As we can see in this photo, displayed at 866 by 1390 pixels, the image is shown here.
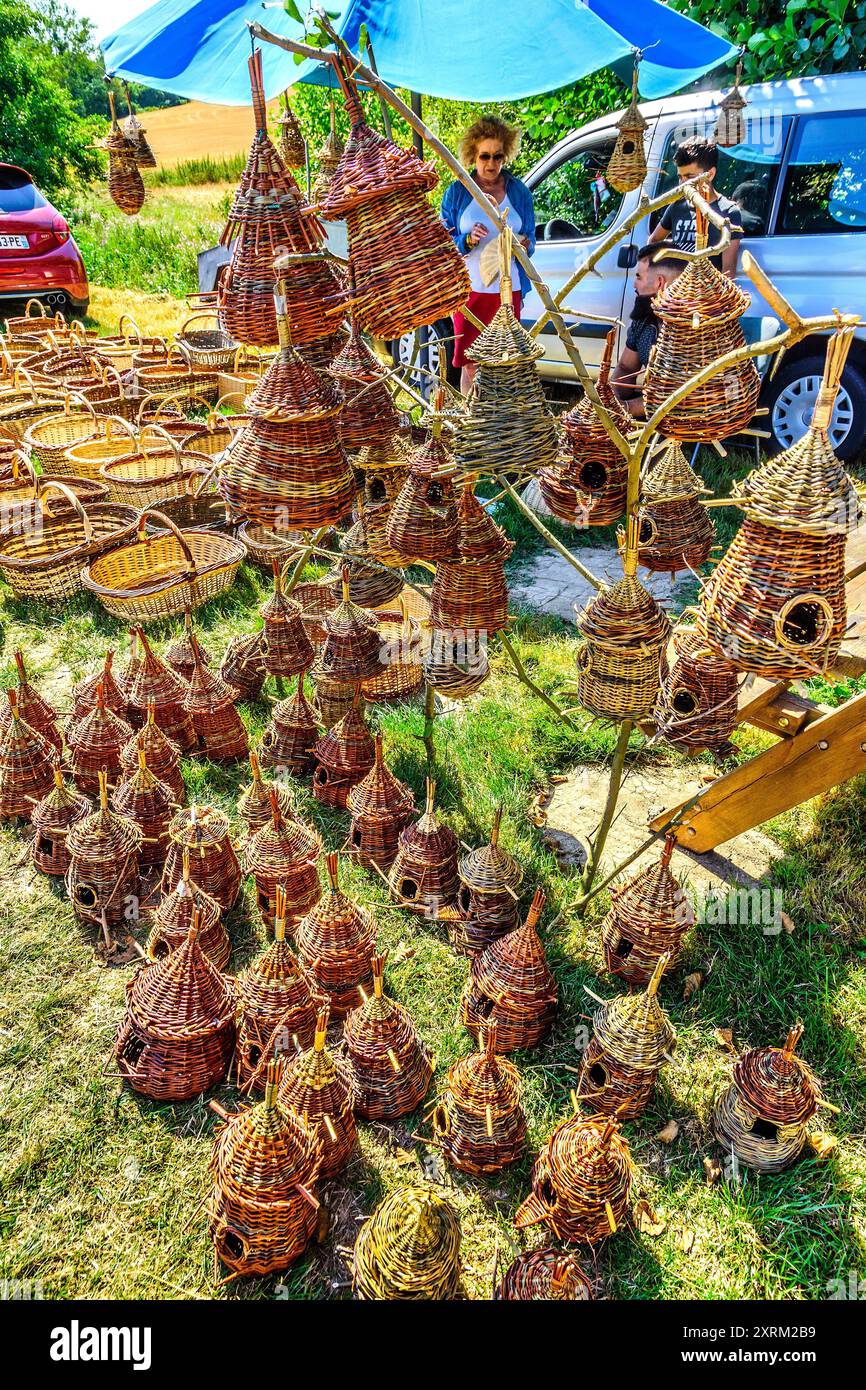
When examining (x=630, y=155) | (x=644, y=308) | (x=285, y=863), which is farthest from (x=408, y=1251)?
(x=644, y=308)

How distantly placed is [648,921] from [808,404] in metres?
4.75

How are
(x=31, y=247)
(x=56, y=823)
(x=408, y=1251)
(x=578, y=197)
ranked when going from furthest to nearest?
(x=31, y=247)
(x=578, y=197)
(x=56, y=823)
(x=408, y=1251)

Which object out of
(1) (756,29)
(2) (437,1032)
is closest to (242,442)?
(2) (437,1032)

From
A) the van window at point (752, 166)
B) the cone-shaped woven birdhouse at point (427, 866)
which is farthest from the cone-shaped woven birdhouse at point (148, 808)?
the van window at point (752, 166)

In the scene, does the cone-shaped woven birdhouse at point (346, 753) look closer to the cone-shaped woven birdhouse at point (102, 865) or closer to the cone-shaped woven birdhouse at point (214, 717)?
the cone-shaped woven birdhouse at point (214, 717)


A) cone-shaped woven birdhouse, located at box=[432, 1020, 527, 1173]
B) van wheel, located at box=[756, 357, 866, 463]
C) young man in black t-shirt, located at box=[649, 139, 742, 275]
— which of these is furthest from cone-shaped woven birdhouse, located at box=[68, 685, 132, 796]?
van wheel, located at box=[756, 357, 866, 463]

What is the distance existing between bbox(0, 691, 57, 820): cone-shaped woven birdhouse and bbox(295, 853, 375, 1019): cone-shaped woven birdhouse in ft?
Result: 5.44

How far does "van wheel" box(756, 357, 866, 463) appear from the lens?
627 centimetres

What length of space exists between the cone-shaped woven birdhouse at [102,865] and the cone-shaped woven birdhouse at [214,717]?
777 mm

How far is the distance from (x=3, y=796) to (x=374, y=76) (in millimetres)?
3185

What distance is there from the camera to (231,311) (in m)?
2.70

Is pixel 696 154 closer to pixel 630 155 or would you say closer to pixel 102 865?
pixel 630 155

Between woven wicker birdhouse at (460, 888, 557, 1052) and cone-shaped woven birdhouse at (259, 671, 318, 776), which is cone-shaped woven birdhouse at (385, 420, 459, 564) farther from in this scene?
cone-shaped woven birdhouse at (259, 671, 318, 776)

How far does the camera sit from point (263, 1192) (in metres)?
2.30
